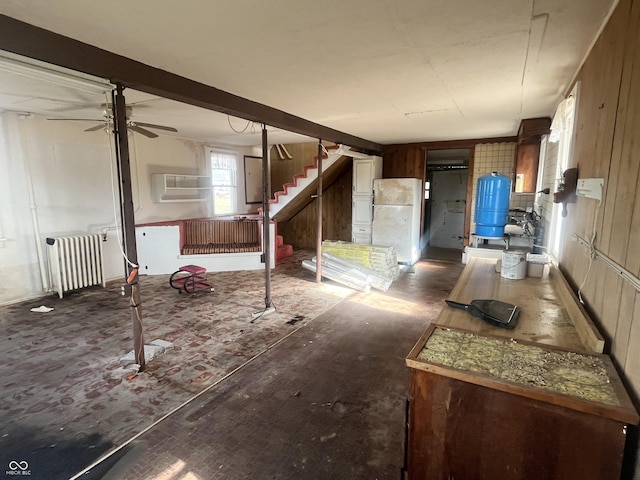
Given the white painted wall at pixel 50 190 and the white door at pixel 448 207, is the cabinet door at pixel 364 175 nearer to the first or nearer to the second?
the white door at pixel 448 207

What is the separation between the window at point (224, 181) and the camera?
7.40m

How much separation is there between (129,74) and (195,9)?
1022mm

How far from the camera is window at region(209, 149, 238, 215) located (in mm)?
7402

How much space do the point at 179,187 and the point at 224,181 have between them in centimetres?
136

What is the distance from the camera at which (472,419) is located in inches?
44.4

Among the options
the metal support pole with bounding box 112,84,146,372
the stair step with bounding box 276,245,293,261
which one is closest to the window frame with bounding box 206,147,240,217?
the stair step with bounding box 276,245,293,261

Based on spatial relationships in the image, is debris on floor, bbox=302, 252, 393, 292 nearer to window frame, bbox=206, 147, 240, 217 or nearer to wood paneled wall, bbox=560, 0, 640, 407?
window frame, bbox=206, 147, 240, 217

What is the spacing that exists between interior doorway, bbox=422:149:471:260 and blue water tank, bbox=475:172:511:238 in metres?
5.34

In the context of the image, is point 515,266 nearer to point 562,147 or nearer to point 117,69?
point 562,147

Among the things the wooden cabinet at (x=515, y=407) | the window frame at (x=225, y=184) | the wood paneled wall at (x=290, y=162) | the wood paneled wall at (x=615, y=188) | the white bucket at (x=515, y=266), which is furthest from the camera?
the wood paneled wall at (x=290, y=162)

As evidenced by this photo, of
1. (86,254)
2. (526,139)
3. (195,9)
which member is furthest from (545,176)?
(86,254)

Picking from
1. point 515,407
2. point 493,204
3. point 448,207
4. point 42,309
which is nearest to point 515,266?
point 493,204

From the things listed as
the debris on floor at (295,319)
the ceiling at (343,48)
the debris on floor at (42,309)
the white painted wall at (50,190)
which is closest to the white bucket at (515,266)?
the ceiling at (343,48)

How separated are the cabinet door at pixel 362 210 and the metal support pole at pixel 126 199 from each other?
4.92 meters
